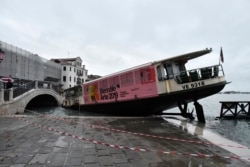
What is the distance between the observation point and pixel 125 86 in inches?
646

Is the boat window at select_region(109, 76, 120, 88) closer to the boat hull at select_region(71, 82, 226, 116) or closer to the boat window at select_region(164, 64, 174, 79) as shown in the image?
the boat hull at select_region(71, 82, 226, 116)

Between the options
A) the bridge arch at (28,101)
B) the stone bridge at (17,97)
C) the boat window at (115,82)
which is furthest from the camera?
the bridge arch at (28,101)

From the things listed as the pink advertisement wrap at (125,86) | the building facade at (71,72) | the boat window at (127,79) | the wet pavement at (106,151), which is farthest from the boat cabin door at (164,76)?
the building facade at (71,72)

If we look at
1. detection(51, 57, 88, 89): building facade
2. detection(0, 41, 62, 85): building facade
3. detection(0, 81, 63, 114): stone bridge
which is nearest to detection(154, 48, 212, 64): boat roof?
A: detection(0, 81, 63, 114): stone bridge

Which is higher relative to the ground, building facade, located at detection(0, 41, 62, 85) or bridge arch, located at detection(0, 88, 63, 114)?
building facade, located at detection(0, 41, 62, 85)

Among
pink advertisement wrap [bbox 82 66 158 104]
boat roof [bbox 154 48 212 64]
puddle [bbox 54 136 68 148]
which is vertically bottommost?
puddle [bbox 54 136 68 148]

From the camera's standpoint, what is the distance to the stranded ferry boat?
13469 mm

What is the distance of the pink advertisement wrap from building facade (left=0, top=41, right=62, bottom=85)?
20.8 metres

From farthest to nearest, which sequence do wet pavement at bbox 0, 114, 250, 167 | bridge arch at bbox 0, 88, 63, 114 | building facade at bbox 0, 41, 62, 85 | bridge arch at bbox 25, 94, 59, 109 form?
1. bridge arch at bbox 25, 94, 59, 109
2. building facade at bbox 0, 41, 62, 85
3. bridge arch at bbox 0, 88, 63, 114
4. wet pavement at bbox 0, 114, 250, 167

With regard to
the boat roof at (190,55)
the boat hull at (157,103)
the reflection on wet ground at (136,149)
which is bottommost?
the reflection on wet ground at (136,149)

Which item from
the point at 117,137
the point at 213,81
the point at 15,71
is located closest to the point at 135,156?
the point at 117,137

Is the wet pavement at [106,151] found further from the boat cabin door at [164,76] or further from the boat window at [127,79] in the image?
the boat window at [127,79]

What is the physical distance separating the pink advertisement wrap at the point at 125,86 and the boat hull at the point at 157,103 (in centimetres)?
43

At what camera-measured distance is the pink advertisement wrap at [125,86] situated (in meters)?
14.5
